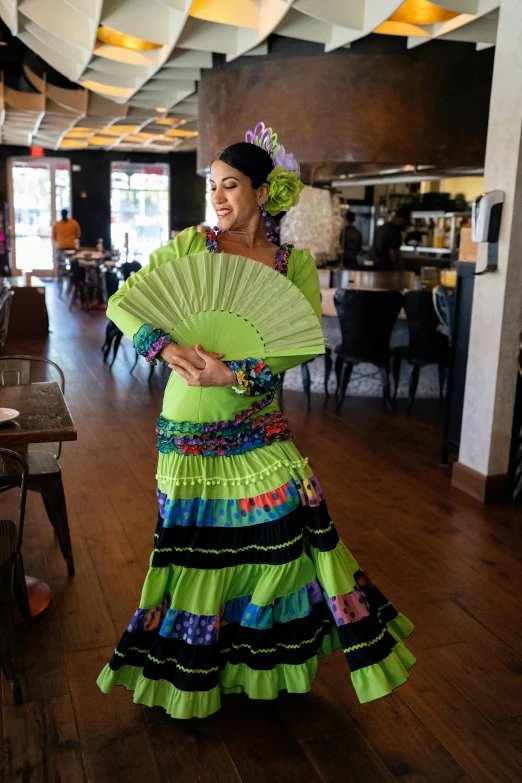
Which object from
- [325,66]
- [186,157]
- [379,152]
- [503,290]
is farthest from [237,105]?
[186,157]

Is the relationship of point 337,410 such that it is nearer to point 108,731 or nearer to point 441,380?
point 441,380

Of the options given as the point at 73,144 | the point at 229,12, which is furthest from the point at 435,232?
the point at 73,144

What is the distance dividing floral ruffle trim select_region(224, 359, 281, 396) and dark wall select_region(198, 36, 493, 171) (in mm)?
4901

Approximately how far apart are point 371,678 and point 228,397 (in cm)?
87

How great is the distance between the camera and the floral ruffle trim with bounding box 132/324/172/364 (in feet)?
6.37

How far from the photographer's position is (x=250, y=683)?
2.13 meters

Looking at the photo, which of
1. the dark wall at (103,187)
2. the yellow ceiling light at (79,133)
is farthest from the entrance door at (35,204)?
the yellow ceiling light at (79,133)

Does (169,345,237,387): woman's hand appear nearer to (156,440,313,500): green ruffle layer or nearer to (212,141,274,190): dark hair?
(156,440,313,500): green ruffle layer

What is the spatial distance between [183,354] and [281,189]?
540 millimetres

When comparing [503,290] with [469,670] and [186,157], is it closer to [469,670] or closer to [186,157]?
[469,670]

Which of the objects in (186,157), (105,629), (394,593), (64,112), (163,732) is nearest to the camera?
(163,732)

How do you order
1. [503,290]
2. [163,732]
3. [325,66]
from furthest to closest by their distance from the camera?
[325,66], [503,290], [163,732]

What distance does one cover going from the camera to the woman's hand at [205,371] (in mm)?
1926

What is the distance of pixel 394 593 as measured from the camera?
3133 millimetres
